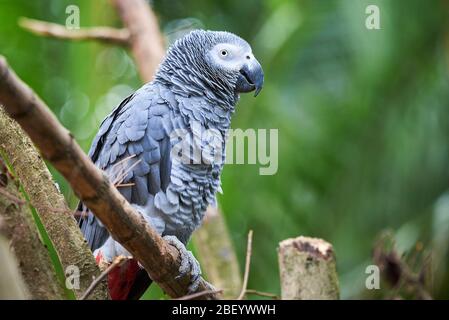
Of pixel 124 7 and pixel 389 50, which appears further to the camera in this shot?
pixel 389 50

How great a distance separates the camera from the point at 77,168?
4.97 feet

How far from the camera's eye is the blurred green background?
181 inches

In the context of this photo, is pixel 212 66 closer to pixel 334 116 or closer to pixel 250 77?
pixel 250 77

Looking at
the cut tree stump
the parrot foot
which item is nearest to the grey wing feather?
the parrot foot

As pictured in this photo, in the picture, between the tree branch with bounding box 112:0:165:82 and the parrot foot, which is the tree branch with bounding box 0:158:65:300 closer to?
the parrot foot

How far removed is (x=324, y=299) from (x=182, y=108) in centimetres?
109

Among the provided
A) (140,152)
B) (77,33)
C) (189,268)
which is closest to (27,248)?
(189,268)

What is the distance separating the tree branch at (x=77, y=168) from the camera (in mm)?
1387

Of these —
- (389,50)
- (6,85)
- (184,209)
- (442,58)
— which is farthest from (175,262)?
(442,58)

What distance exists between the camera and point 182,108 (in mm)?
2662

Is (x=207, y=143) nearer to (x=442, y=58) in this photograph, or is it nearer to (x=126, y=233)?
(x=126, y=233)

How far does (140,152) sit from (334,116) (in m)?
2.85

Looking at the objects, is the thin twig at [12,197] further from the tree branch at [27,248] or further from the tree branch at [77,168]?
the tree branch at [77,168]

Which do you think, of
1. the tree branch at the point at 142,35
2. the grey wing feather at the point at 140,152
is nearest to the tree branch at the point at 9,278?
the grey wing feather at the point at 140,152
